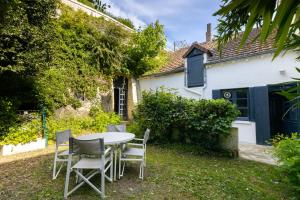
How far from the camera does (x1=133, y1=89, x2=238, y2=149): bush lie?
5.74 metres

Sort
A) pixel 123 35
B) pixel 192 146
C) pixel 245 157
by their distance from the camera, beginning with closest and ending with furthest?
1. pixel 245 157
2. pixel 192 146
3. pixel 123 35

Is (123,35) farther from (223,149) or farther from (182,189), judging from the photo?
(182,189)

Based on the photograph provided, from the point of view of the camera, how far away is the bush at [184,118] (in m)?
5.74

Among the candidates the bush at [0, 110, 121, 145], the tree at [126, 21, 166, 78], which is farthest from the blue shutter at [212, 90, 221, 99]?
the bush at [0, 110, 121, 145]

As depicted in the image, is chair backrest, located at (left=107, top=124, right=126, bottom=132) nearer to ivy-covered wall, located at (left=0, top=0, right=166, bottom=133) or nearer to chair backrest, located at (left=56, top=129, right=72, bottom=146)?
chair backrest, located at (left=56, top=129, right=72, bottom=146)

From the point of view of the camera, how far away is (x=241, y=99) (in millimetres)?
7992

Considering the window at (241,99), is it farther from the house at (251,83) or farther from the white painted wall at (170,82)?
the white painted wall at (170,82)

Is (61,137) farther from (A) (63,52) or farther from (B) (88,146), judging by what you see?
(A) (63,52)

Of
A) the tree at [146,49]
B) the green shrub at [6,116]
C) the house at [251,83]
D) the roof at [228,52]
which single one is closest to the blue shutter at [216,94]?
the house at [251,83]

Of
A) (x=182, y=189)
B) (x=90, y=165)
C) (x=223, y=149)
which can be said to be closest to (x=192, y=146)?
(x=223, y=149)

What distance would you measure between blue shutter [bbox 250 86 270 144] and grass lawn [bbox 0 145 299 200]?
240cm

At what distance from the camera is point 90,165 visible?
11.1 ft

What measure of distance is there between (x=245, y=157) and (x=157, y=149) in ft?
8.82

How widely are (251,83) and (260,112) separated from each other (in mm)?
1142
